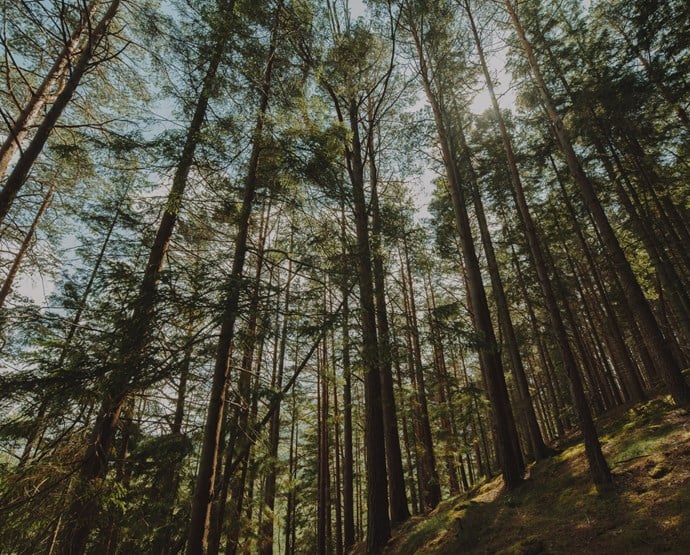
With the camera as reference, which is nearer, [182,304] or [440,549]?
[182,304]

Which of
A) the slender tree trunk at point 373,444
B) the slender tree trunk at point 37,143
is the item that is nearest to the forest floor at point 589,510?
the slender tree trunk at point 373,444

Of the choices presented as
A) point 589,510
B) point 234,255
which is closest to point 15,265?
point 234,255

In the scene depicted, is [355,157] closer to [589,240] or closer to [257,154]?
[257,154]

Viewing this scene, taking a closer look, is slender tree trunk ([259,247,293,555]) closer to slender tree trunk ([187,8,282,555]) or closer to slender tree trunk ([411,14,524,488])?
slender tree trunk ([187,8,282,555])

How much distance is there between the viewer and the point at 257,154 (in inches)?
251

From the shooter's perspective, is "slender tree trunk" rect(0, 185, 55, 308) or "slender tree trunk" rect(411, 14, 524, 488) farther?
"slender tree trunk" rect(0, 185, 55, 308)

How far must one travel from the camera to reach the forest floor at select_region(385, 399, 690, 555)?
14.0ft

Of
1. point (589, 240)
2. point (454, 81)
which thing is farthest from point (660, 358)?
point (589, 240)

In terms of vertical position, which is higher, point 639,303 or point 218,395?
point 639,303

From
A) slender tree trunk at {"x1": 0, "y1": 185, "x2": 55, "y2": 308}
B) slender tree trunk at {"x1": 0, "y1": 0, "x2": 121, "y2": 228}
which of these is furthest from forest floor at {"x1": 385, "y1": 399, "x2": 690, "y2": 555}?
slender tree trunk at {"x1": 0, "y1": 185, "x2": 55, "y2": 308}

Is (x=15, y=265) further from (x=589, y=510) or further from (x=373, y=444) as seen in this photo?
(x=589, y=510)

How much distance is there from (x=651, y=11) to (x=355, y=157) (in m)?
8.24

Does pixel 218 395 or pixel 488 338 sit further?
pixel 488 338

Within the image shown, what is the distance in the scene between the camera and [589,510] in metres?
5.37
